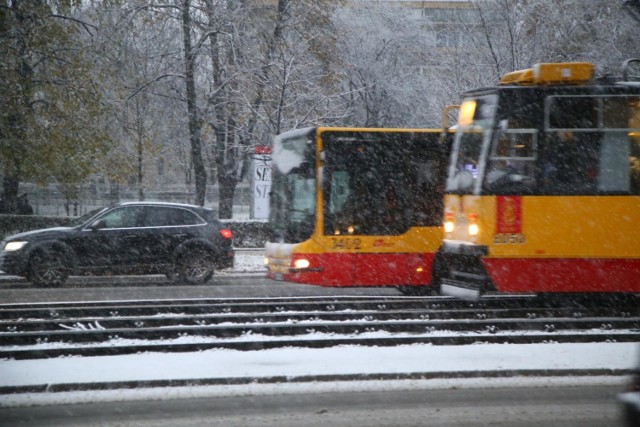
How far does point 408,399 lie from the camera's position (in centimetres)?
708

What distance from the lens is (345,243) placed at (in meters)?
13.1

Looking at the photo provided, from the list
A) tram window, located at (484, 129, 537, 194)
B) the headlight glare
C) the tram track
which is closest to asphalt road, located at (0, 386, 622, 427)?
the tram track

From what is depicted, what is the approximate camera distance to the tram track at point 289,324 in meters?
9.25

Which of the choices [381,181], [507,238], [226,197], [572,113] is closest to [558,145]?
[572,113]

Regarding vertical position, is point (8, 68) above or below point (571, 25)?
below

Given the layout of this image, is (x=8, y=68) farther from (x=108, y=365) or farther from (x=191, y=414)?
(x=191, y=414)

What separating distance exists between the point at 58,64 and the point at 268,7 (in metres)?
8.59

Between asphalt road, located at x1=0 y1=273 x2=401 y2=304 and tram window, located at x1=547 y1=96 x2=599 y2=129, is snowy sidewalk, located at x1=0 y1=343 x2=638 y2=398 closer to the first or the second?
tram window, located at x1=547 y1=96 x2=599 y2=129

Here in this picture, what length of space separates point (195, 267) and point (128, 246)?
1.51m

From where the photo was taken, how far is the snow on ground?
7.30 meters

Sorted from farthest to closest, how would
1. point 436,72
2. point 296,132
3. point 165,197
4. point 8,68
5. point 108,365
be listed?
point 165,197, point 436,72, point 8,68, point 296,132, point 108,365

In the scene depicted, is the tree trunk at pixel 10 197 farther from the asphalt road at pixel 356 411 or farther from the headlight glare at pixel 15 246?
the asphalt road at pixel 356 411

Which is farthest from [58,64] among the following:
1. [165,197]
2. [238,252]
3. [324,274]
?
[165,197]

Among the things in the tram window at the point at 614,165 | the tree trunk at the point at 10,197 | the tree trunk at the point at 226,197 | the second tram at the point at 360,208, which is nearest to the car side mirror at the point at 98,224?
the second tram at the point at 360,208
